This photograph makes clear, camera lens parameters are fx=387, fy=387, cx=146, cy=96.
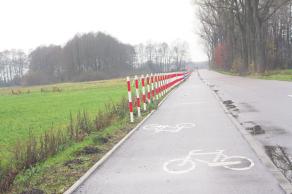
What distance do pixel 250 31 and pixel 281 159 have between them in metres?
40.9

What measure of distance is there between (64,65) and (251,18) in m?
90.8

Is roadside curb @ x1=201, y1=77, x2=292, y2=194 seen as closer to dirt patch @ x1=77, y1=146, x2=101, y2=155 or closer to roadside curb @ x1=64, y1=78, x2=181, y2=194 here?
roadside curb @ x1=64, y1=78, x2=181, y2=194

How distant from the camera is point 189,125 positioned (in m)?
11.3

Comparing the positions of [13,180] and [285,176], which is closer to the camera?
[285,176]

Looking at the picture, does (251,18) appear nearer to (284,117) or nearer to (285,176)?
(284,117)

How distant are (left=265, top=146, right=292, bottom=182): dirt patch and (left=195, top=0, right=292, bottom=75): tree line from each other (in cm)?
3414

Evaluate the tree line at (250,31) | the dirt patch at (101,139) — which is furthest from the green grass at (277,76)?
the dirt patch at (101,139)

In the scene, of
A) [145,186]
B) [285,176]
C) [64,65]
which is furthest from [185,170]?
[64,65]

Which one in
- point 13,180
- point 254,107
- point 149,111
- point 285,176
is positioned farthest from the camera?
point 149,111

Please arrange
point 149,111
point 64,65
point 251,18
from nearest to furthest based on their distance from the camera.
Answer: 1. point 149,111
2. point 251,18
3. point 64,65

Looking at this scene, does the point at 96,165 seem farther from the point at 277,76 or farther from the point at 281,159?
the point at 277,76

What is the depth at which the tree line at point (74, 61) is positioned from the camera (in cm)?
12125

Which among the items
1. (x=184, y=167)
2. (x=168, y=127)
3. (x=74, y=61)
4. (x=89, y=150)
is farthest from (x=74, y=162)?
(x=74, y=61)

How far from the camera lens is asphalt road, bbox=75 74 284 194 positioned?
17.5 feet
